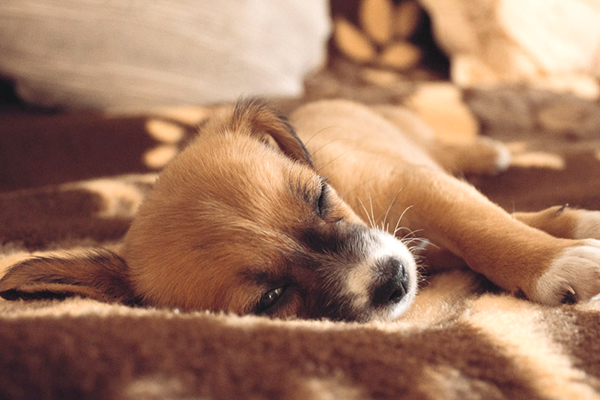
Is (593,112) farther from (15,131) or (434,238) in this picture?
(15,131)

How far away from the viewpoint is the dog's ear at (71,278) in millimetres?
1124

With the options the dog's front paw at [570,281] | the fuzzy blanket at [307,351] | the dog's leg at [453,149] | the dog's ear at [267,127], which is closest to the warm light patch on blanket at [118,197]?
the fuzzy blanket at [307,351]

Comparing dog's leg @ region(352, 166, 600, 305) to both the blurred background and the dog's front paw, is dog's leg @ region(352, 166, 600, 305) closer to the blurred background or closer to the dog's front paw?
the dog's front paw

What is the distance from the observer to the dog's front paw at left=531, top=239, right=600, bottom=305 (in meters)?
1.08

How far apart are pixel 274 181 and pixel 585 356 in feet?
2.78

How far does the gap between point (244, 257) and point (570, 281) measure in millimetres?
799

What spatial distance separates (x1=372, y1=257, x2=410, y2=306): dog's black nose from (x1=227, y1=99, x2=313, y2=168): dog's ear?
530mm

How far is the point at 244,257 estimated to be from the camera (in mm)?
1168

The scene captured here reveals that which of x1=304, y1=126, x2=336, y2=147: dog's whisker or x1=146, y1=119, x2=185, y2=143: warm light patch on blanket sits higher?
x1=304, y1=126, x2=336, y2=147: dog's whisker

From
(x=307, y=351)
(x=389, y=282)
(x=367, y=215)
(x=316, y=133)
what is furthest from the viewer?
(x=316, y=133)

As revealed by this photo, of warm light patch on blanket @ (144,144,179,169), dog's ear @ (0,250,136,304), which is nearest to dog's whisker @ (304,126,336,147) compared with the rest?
dog's ear @ (0,250,136,304)

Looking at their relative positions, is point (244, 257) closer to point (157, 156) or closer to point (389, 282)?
point (389, 282)

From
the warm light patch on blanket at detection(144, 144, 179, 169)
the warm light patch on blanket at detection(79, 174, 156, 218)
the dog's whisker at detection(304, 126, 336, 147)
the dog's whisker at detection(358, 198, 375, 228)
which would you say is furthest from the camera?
the warm light patch on blanket at detection(144, 144, 179, 169)

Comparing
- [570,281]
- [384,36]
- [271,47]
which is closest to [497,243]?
[570,281]
